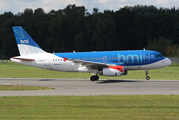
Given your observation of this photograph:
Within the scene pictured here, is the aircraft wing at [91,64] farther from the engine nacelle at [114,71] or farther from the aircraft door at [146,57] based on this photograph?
the aircraft door at [146,57]

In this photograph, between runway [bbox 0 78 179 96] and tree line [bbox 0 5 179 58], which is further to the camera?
tree line [bbox 0 5 179 58]

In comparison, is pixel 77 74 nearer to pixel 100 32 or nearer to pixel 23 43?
pixel 23 43

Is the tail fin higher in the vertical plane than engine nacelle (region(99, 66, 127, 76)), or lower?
higher

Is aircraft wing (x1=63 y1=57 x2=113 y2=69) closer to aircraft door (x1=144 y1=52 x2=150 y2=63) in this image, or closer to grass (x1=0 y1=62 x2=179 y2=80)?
aircraft door (x1=144 y1=52 x2=150 y2=63)

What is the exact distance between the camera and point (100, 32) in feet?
347

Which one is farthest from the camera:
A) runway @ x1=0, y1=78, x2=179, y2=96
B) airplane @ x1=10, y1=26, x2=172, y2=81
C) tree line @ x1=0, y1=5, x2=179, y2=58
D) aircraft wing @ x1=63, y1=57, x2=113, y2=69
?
tree line @ x1=0, y1=5, x2=179, y2=58

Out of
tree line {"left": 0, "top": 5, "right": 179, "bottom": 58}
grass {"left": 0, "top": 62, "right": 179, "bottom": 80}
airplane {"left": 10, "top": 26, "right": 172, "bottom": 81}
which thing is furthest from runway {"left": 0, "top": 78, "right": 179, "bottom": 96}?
tree line {"left": 0, "top": 5, "right": 179, "bottom": 58}

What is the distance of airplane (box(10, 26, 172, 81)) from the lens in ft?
119
